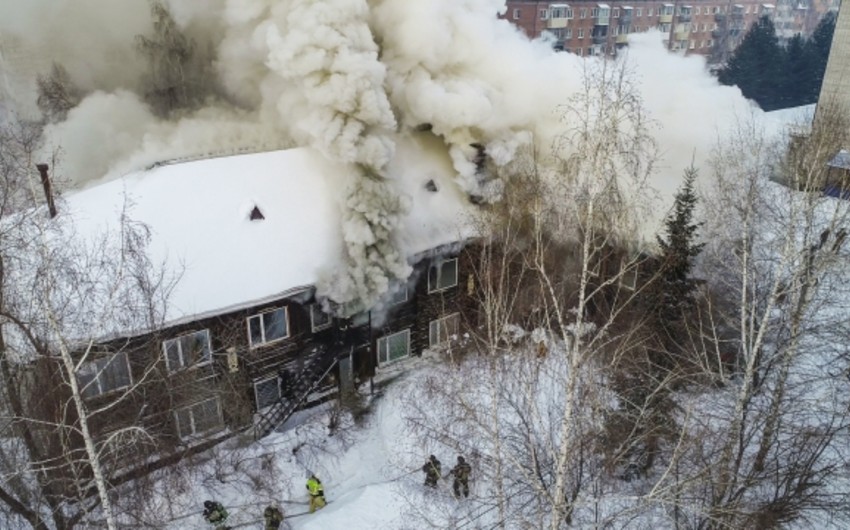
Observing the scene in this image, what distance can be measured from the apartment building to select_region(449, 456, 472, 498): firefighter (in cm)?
3877

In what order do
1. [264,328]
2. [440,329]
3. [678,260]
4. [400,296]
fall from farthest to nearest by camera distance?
[440,329]
[400,296]
[264,328]
[678,260]

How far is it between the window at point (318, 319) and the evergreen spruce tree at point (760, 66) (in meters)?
37.5

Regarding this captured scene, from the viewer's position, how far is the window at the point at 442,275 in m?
18.5

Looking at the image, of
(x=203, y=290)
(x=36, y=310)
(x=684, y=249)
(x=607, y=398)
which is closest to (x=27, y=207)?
(x=36, y=310)

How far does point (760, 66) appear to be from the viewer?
43219 mm

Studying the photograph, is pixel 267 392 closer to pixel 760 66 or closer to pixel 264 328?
pixel 264 328

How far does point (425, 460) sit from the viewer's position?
50.1ft

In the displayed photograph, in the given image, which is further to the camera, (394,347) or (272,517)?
(394,347)

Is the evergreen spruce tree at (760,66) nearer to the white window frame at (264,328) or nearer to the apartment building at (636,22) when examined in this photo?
the apartment building at (636,22)

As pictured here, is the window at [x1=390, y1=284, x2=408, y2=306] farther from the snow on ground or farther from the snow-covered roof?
the snow on ground

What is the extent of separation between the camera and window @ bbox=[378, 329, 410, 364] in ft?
61.5

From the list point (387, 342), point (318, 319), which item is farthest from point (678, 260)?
point (318, 319)

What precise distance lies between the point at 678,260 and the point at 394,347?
27.4ft

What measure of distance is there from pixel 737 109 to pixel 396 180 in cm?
1243
